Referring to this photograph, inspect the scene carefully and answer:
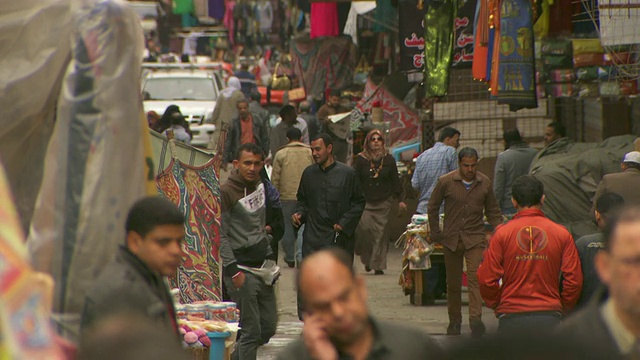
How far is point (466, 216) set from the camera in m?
12.7

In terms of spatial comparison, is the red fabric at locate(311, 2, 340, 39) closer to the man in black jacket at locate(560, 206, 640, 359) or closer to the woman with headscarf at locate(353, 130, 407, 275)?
the woman with headscarf at locate(353, 130, 407, 275)

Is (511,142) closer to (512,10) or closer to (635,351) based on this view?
(512,10)

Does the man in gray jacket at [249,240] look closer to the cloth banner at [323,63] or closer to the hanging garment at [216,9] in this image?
the cloth banner at [323,63]

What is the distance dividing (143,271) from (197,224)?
476 centimetres

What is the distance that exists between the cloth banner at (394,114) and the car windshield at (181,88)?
6.07 meters

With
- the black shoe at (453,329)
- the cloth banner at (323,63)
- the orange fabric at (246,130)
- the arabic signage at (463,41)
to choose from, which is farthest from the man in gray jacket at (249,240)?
the cloth banner at (323,63)

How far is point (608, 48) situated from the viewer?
12508 mm

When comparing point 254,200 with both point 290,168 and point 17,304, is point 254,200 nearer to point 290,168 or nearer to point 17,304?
point 290,168

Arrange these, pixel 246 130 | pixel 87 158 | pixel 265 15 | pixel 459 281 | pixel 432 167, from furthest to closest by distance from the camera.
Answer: pixel 265 15 < pixel 246 130 < pixel 432 167 < pixel 459 281 < pixel 87 158

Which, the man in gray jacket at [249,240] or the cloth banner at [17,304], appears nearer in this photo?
the cloth banner at [17,304]

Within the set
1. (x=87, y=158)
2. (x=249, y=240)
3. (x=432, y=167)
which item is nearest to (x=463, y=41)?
(x=432, y=167)

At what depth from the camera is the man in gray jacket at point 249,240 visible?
9867 millimetres

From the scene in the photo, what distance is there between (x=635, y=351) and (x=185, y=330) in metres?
4.35

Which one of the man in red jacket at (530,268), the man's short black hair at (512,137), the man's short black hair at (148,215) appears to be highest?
the man's short black hair at (148,215)
